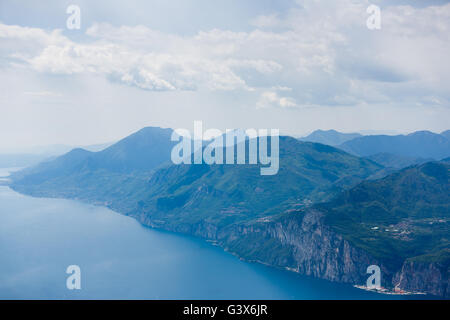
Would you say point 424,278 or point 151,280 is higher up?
point 424,278

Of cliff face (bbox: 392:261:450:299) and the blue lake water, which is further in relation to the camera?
cliff face (bbox: 392:261:450:299)

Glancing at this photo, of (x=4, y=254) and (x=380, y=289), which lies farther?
(x=4, y=254)

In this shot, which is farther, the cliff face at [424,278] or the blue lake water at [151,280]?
the cliff face at [424,278]

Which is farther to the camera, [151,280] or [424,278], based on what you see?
[151,280]
